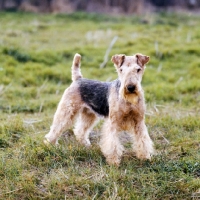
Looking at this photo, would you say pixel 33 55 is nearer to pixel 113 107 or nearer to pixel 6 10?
pixel 113 107

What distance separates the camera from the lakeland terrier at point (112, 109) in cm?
546

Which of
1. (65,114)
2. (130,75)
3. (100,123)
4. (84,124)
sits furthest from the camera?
(100,123)

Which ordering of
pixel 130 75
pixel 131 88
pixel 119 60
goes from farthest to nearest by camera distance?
pixel 119 60
pixel 130 75
pixel 131 88

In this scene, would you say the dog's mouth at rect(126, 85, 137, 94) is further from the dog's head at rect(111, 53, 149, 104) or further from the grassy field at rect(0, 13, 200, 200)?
the grassy field at rect(0, 13, 200, 200)

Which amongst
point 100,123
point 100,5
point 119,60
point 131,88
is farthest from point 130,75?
point 100,5

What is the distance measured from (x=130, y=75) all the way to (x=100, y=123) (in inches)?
112

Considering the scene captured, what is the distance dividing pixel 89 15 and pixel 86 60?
10.6 metres

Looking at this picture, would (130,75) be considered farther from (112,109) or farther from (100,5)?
(100,5)

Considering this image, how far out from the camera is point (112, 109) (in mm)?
5809

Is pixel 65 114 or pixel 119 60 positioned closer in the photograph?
pixel 119 60

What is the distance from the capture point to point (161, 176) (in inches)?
207

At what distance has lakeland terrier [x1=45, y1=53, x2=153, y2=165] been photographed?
215 inches

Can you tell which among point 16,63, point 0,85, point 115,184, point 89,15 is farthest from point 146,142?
point 89,15

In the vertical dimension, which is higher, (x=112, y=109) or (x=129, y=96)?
(x=129, y=96)
